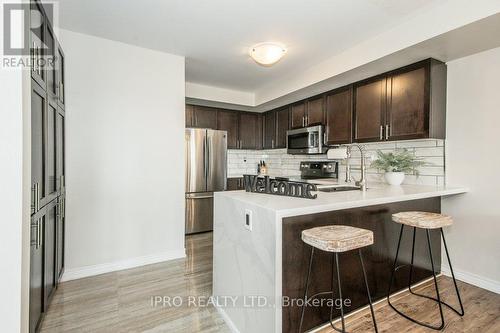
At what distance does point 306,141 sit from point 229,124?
1.57 metres

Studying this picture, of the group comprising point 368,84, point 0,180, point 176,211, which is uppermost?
point 368,84

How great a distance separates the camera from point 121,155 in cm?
274

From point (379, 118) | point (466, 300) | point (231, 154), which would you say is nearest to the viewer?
point (466, 300)

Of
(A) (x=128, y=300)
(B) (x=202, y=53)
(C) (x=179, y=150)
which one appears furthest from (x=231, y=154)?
(A) (x=128, y=300)

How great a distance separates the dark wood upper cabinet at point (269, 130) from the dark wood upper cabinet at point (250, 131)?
5.0 inches

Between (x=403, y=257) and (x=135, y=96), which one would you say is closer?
(x=403, y=257)

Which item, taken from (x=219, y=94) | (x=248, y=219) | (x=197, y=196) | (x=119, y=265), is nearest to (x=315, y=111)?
(x=219, y=94)

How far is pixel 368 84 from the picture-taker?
294 centimetres

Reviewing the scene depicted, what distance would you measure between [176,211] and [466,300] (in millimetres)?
2983

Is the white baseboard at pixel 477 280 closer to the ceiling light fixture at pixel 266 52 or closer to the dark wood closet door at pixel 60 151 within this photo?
the ceiling light fixture at pixel 266 52

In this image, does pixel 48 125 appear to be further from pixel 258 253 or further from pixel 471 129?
pixel 471 129

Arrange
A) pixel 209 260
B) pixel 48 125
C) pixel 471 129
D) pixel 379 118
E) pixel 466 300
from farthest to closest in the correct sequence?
pixel 209 260 → pixel 379 118 → pixel 471 129 → pixel 466 300 → pixel 48 125

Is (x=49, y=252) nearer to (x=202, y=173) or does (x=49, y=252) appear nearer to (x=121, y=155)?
(x=121, y=155)

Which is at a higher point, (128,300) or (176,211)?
(176,211)
